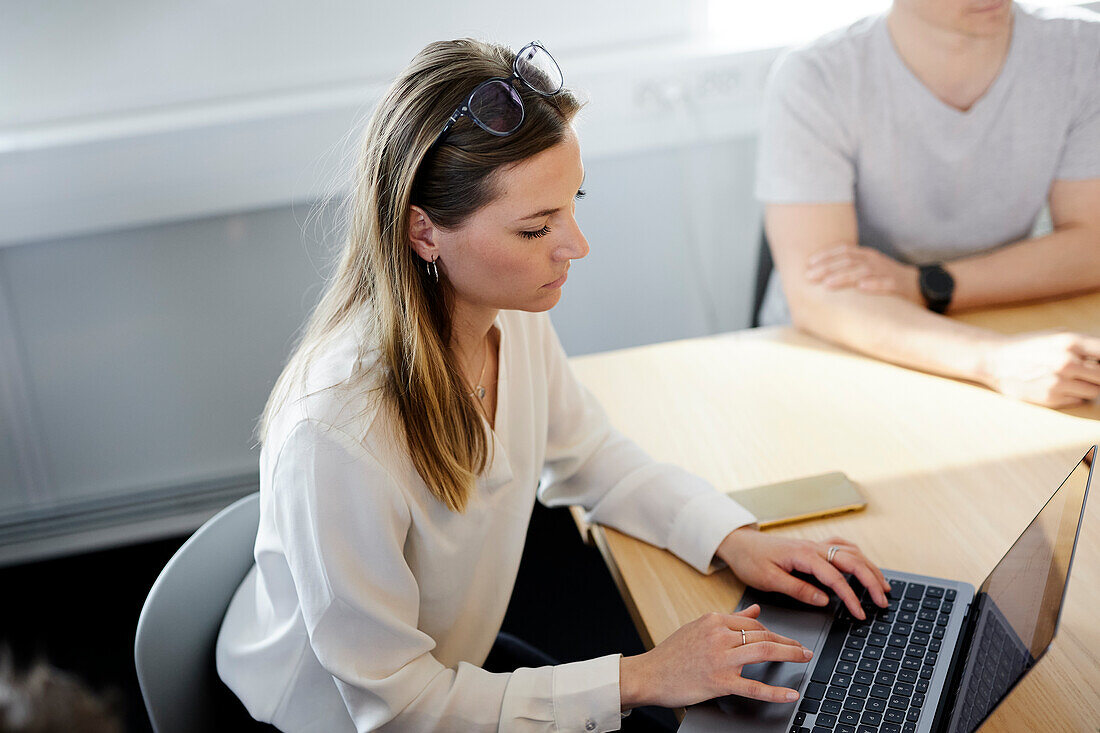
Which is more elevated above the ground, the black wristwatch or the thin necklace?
the thin necklace

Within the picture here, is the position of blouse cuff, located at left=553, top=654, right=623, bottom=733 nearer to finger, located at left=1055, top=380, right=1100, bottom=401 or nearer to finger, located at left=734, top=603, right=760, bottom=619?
finger, located at left=734, top=603, right=760, bottom=619

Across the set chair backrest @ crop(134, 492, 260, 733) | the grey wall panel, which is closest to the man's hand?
chair backrest @ crop(134, 492, 260, 733)

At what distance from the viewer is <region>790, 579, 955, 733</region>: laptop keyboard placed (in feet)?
2.57

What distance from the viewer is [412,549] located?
960 mm

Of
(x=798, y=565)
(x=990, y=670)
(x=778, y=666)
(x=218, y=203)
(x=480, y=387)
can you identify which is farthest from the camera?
(x=218, y=203)

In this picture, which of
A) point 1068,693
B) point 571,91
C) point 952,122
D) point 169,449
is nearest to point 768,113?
point 952,122

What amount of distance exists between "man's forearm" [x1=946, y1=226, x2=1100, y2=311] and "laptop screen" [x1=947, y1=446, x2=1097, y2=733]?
0.73 meters

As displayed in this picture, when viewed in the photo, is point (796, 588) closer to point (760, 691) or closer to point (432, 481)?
point (760, 691)

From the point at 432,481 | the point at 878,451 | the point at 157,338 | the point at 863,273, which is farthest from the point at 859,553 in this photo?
the point at 157,338

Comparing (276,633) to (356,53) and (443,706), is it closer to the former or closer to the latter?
(443,706)

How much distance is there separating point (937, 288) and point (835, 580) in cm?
74

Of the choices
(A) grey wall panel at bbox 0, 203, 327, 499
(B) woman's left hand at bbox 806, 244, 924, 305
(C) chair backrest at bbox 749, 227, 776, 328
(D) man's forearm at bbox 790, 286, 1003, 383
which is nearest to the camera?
(D) man's forearm at bbox 790, 286, 1003, 383

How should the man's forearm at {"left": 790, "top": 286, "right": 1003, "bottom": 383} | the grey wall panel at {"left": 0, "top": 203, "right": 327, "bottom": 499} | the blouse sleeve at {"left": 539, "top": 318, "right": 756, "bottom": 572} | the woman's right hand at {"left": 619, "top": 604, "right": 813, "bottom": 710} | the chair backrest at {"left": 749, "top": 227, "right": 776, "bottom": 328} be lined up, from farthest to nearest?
the grey wall panel at {"left": 0, "top": 203, "right": 327, "bottom": 499} < the chair backrest at {"left": 749, "top": 227, "right": 776, "bottom": 328} < the man's forearm at {"left": 790, "top": 286, "right": 1003, "bottom": 383} < the blouse sleeve at {"left": 539, "top": 318, "right": 756, "bottom": 572} < the woman's right hand at {"left": 619, "top": 604, "right": 813, "bottom": 710}

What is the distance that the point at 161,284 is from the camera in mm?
1997
